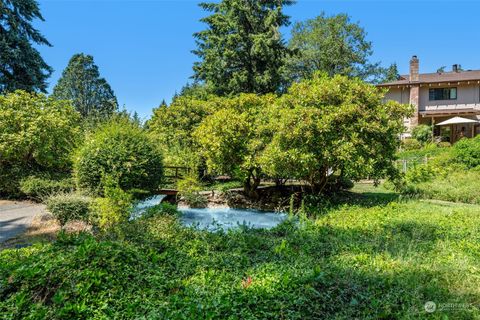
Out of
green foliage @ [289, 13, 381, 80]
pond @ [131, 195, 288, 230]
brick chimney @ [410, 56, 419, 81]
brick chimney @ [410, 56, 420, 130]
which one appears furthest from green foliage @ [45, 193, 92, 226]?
brick chimney @ [410, 56, 419, 81]

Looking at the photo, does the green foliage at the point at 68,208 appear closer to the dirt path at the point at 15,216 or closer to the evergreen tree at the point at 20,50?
the dirt path at the point at 15,216

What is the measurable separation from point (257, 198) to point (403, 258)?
9.37 meters

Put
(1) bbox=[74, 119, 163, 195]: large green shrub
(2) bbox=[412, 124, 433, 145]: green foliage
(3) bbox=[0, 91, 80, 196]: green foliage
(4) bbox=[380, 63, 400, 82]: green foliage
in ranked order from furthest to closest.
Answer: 1. (4) bbox=[380, 63, 400, 82]: green foliage
2. (2) bbox=[412, 124, 433, 145]: green foliage
3. (3) bbox=[0, 91, 80, 196]: green foliage
4. (1) bbox=[74, 119, 163, 195]: large green shrub

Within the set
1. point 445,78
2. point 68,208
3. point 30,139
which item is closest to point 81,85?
point 30,139

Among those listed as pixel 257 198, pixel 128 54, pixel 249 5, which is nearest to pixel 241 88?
pixel 249 5

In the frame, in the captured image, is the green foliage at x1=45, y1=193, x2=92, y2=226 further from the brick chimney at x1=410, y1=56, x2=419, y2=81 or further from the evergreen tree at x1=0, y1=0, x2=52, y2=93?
the brick chimney at x1=410, y1=56, x2=419, y2=81

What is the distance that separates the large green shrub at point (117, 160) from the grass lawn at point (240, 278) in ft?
12.3

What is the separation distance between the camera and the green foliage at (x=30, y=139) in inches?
461

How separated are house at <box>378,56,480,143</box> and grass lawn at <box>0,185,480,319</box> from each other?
984 inches

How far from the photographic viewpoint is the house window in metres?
27.1

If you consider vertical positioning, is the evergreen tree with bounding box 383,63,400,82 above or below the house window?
above

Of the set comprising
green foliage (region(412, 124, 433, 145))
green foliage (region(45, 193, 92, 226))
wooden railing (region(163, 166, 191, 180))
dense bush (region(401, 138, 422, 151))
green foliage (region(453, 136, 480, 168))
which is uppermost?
green foliage (region(412, 124, 433, 145))

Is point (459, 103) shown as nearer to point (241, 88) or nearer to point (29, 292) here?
point (241, 88)

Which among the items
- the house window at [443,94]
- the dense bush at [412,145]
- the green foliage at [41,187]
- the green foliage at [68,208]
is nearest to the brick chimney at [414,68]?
the house window at [443,94]
